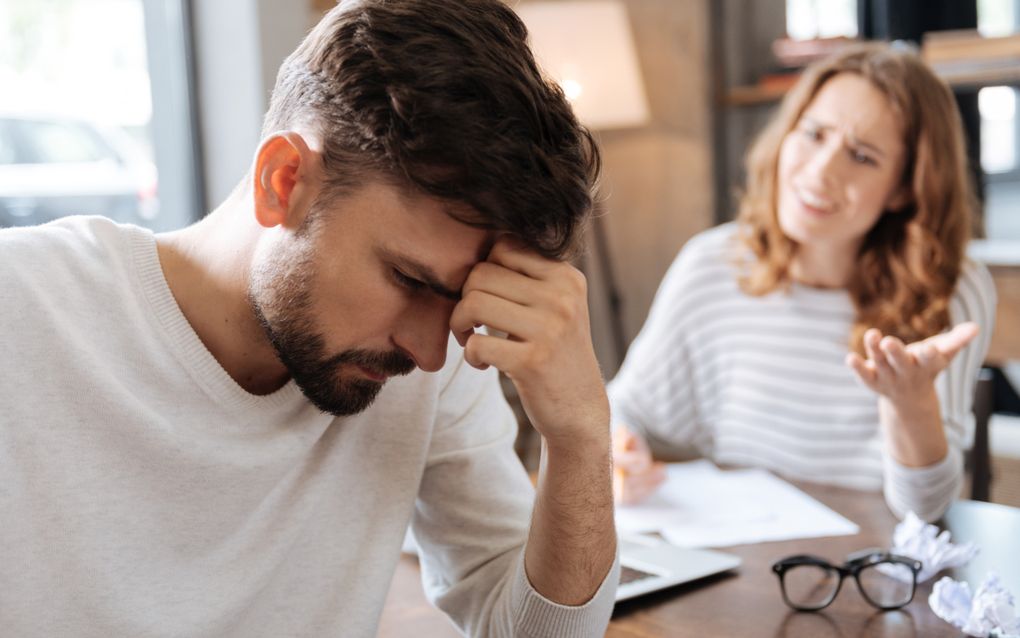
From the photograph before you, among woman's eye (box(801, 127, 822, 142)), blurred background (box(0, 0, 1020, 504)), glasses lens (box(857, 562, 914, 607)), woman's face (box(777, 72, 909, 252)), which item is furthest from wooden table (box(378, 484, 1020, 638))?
blurred background (box(0, 0, 1020, 504))

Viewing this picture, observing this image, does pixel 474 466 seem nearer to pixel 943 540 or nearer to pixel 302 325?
pixel 302 325

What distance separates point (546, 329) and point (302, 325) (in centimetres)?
25

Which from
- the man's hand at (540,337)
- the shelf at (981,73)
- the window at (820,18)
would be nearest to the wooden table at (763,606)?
the man's hand at (540,337)

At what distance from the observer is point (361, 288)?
106 cm

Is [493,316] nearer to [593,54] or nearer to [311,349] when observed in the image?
[311,349]

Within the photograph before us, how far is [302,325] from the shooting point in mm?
1079

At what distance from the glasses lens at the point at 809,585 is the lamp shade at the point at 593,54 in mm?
1886

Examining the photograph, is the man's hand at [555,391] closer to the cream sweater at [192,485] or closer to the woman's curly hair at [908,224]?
the cream sweater at [192,485]

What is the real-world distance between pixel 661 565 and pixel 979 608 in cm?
37

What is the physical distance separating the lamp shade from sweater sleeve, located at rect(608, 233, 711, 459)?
2.99 ft

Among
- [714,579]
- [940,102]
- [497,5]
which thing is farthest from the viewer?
[940,102]

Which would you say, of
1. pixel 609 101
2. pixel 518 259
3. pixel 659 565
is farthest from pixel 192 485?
pixel 609 101

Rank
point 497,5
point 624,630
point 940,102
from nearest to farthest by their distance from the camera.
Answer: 1. point 497,5
2. point 624,630
3. point 940,102

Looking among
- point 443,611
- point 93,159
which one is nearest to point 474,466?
point 443,611
